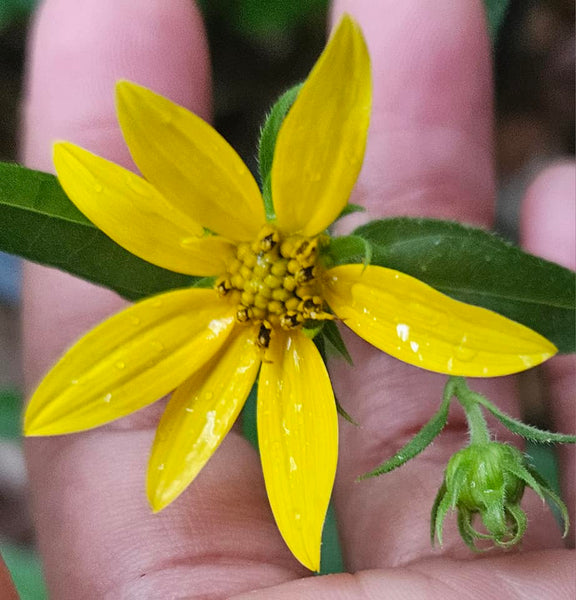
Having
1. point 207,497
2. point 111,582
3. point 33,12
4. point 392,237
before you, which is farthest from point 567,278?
point 33,12

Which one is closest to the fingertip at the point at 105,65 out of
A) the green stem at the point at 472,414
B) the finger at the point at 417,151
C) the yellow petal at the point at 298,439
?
the finger at the point at 417,151

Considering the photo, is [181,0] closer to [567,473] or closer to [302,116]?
[302,116]

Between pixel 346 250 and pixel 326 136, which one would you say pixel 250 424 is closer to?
pixel 346 250

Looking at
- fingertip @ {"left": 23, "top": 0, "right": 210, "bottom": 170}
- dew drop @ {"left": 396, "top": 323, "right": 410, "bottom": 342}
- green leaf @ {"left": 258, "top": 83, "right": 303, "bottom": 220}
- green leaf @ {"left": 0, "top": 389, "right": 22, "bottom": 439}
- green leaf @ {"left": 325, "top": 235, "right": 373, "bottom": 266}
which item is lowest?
green leaf @ {"left": 0, "top": 389, "right": 22, "bottom": 439}

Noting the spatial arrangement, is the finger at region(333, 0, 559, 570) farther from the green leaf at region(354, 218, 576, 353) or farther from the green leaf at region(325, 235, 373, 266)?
the green leaf at region(325, 235, 373, 266)

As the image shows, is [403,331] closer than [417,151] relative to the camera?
Yes

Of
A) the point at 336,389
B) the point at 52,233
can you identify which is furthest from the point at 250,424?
the point at 52,233

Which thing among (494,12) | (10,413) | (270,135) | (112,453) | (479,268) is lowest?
(10,413)

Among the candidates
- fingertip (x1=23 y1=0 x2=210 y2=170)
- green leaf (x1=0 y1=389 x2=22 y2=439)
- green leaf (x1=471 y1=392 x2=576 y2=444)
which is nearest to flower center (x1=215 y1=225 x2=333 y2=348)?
green leaf (x1=471 y1=392 x2=576 y2=444)

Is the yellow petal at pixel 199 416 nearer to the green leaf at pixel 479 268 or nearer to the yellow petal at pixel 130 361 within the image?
the yellow petal at pixel 130 361
